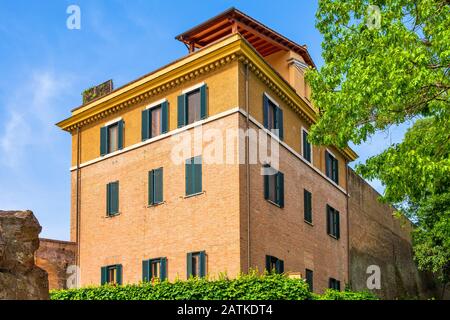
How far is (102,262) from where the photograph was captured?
27734 millimetres

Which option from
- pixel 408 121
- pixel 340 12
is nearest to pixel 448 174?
pixel 408 121

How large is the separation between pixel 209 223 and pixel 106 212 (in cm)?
666

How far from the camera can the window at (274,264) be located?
24.4 m

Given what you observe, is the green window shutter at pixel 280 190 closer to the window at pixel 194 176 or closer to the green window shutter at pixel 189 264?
the window at pixel 194 176

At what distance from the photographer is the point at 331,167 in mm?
33688

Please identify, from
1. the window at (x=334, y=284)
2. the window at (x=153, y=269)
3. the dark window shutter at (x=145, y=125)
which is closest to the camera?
the window at (x=153, y=269)

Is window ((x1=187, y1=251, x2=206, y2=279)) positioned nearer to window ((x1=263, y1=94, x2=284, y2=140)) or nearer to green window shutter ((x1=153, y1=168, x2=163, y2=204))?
green window shutter ((x1=153, y1=168, x2=163, y2=204))

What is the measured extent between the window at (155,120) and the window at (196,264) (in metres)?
5.62

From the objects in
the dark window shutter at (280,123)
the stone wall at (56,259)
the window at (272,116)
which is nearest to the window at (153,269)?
the stone wall at (56,259)

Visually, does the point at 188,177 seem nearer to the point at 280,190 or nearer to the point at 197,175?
the point at 197,175

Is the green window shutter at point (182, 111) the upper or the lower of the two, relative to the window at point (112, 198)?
upper

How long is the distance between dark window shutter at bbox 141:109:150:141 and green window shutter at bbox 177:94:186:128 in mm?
2040

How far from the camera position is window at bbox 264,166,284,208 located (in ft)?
82.0
